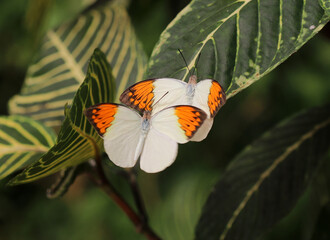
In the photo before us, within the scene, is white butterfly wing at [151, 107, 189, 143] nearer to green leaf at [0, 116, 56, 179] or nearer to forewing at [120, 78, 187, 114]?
forewing at [120, 78, 187, 114]

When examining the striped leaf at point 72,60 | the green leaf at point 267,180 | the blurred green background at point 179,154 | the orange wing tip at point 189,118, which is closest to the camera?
the orange wing tip at point 189,118

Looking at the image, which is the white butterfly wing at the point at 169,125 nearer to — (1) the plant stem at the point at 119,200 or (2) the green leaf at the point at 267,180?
(1) the plant stem at the point at 119,200

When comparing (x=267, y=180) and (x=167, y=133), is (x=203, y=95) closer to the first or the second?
(x=167, y=133)

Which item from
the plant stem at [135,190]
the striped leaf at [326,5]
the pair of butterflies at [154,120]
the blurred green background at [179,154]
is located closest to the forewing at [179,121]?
the pair of butterflies at [154,120]

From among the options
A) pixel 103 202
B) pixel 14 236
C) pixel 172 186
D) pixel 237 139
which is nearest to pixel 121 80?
pixel 237 139

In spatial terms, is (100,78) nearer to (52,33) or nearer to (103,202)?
(52,33)

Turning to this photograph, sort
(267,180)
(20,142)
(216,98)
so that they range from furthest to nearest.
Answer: (267,180)
(20,142)
(216,98)

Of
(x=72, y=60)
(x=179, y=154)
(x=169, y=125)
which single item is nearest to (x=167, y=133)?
(x=169, y=125)
